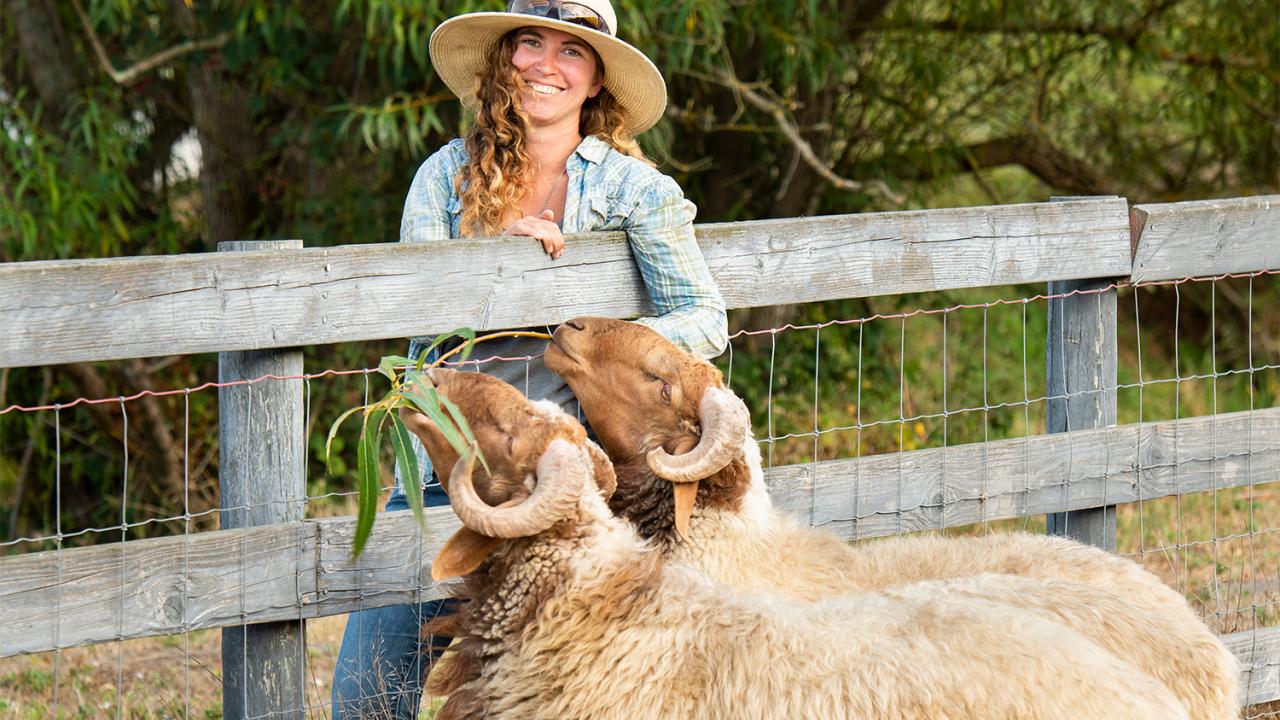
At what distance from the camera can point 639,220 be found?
4051 mm

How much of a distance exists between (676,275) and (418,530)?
1030 millimetres

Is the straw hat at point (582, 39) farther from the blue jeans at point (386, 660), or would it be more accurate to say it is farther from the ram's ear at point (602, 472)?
the ram's ear at point (602, 472)

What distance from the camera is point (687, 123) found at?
31.4 feet

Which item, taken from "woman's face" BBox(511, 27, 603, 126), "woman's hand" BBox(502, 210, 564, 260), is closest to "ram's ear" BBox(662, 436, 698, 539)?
"woman's hand" BBox(502, 210, 564, 260)

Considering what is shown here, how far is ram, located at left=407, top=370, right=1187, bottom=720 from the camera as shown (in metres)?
2.87

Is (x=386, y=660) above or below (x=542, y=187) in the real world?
below

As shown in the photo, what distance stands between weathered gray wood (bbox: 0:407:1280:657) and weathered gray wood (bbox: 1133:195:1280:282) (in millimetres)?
543

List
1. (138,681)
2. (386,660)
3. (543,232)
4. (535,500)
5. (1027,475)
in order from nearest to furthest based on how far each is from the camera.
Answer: (535,500)
(543,232)
(386,660)
(1027,475)
(138,681)

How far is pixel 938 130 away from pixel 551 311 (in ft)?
23.0

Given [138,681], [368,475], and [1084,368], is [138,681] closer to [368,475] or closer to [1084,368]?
[368,475]

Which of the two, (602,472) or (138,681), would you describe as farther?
(138,681)

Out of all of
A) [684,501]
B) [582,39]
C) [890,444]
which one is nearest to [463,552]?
[684,501]

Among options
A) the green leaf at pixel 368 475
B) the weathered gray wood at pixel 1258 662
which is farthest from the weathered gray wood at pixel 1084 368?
the green leaf at pixel 368 475

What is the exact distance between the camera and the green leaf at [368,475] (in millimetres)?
3039
